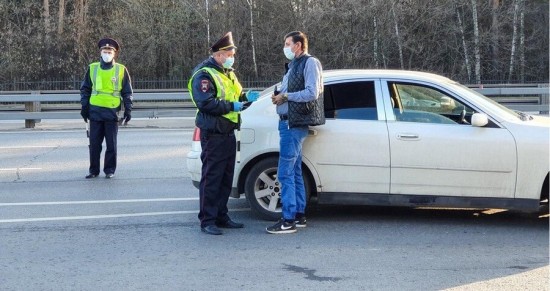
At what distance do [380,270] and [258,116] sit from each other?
2293mm

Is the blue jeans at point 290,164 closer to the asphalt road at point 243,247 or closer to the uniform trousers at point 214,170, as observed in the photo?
the asphalt road at point 243,247

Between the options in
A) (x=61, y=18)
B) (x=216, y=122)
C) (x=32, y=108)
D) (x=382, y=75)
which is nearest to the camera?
(x=216, y=122)

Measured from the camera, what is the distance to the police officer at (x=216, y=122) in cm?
712

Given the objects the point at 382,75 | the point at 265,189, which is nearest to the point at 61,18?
the point at 265,189

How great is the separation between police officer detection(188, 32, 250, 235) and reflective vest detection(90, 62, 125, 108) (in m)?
3.56

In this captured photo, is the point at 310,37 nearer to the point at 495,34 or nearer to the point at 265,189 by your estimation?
the point at 495,34

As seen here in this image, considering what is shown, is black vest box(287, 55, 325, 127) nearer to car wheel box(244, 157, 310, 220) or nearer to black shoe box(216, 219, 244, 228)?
car wheel box(244, 157, 310, 220)

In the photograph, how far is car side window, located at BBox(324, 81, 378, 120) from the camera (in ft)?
24.9

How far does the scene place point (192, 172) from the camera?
801 cm

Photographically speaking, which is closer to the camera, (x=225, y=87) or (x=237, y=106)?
(x=237, y=106)

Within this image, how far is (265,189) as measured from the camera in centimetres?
778

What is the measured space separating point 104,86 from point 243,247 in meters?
4.58

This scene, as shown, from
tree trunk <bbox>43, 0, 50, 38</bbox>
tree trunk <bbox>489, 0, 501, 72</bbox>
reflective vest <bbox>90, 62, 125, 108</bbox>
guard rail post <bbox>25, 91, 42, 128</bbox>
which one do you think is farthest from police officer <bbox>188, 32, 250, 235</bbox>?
tree trunk <bbox>43, 0, 50, 38</bbox>

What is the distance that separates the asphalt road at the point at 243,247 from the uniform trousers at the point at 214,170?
0.25 meters
